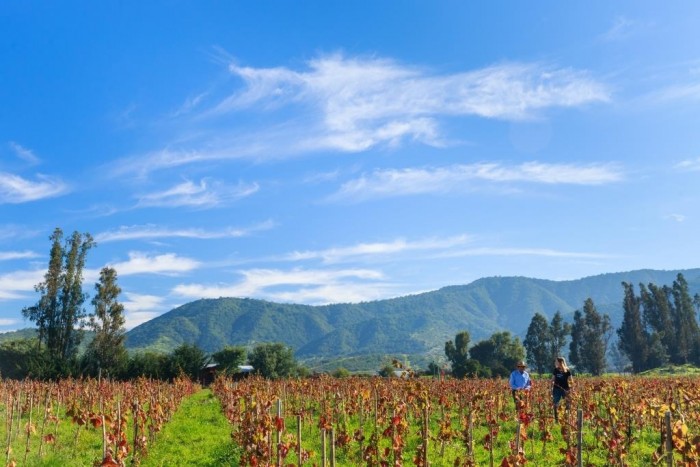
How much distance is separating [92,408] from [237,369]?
3435 centimetres

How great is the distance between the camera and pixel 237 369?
2116 inches

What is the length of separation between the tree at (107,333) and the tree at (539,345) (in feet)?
184

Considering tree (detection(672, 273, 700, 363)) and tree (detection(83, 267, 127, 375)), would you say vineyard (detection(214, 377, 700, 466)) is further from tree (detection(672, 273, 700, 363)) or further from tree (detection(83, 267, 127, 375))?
tree (detection(672, 273, 700, 363))

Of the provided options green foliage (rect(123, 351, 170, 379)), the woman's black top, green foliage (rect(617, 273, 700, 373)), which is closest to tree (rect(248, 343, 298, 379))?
green foliage (rect(123, 351, 170, 379))

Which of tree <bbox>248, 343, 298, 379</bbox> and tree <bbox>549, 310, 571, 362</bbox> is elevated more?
tree <bbox>549, 310, 571, 362</bbox>

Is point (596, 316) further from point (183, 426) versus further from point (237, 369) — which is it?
point (183, 426)

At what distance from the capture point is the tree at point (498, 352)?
75500 mm

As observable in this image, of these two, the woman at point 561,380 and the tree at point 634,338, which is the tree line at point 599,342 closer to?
the tree at point 634,338

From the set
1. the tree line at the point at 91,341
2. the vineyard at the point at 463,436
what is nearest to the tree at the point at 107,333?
the tree line at the point at 91,341

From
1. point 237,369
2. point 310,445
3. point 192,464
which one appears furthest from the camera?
point 237,369

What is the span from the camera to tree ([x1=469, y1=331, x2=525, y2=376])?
75.5 m

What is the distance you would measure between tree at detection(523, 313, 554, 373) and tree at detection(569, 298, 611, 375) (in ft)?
11.7

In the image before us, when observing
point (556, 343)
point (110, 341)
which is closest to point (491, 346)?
point (556, 343)

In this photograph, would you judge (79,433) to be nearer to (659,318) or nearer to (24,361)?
(24,361)
